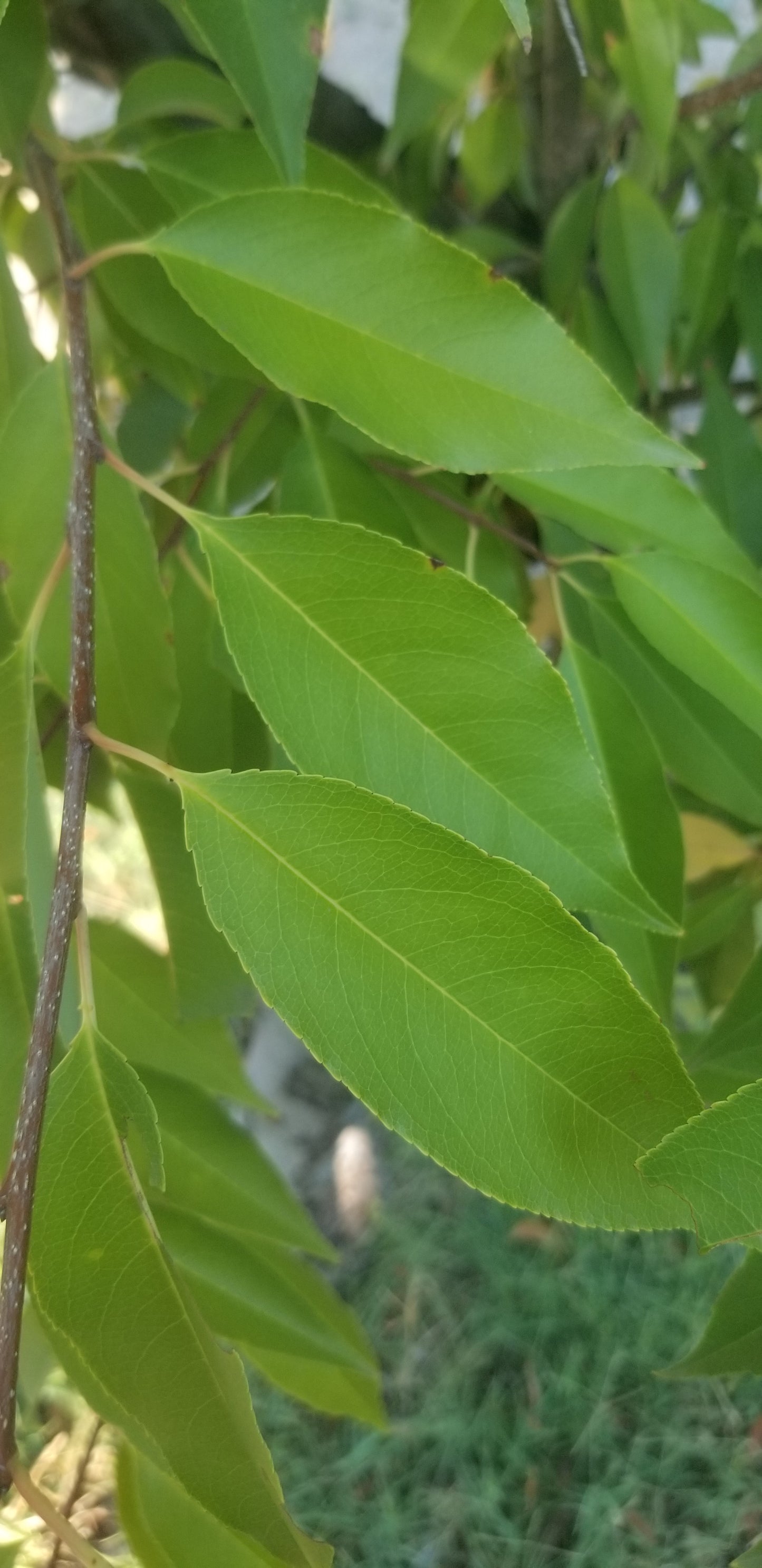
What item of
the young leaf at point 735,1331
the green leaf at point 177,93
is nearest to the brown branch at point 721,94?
the green leaf at point 177,93

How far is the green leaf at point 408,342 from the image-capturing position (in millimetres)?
342

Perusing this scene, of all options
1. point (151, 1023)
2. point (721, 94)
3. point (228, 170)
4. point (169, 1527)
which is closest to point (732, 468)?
point (721, 94)

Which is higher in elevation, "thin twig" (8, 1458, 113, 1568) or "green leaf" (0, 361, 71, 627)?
"green leaf" (0, 361, 71, 627)

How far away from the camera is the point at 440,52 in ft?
1.86

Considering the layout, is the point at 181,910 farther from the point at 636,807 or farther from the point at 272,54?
the point at 272,54

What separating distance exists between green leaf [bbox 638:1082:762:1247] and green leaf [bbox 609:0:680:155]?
0.47 m

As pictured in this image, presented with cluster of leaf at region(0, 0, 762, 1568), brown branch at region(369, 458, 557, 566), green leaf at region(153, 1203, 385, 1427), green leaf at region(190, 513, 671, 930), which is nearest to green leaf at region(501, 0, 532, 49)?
cluster of leaf at region(0, 0, 762, 1568)

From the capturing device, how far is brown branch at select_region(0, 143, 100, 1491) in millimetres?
294

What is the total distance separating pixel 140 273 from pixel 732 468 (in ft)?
1.18

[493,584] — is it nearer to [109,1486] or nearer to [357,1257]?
[109,1486]

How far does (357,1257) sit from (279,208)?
1395 mm

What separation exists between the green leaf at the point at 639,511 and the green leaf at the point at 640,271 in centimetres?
24

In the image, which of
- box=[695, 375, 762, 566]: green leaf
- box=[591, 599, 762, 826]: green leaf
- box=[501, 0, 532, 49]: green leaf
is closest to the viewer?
box=[501, 0, 532, 49]: green leaf

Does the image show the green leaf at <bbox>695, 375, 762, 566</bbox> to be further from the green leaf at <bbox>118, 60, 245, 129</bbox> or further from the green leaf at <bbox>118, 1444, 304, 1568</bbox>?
the green leaf at <bbox>118, 1444, 304, 1568</bbox>
